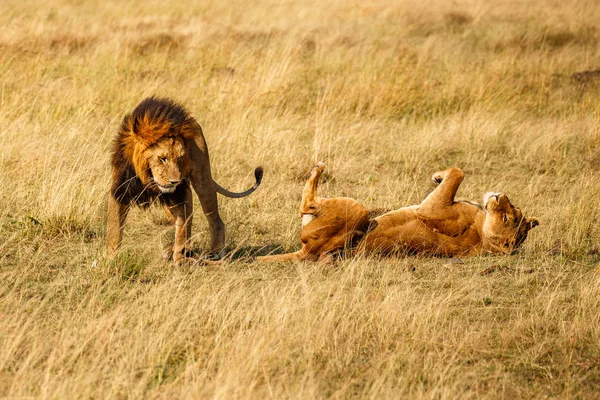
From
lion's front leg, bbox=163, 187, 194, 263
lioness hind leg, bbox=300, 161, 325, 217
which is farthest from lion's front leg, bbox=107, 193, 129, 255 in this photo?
lioness hind leg, bbox=300, 161, 325, 217

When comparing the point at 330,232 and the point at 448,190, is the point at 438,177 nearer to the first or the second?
the point at 448,190

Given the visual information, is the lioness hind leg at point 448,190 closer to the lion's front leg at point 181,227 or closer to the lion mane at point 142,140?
the lion's front leg at point 181,227

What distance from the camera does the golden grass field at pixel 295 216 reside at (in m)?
3.55

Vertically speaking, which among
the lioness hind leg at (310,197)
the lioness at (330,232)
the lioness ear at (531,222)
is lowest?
the lioness ear at (531,222)

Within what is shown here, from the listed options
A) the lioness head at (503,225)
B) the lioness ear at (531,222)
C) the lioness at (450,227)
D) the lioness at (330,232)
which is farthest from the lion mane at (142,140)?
the lioness ear at (531,222)

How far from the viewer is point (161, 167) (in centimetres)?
457

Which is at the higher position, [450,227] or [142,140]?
[142,140]

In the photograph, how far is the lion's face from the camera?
4.55m

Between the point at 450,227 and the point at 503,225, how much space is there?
327 mm

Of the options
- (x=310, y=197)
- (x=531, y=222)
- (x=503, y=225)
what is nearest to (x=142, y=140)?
(x=310, y=197)

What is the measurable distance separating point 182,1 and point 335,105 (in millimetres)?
9471

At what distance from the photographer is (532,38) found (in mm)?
12844

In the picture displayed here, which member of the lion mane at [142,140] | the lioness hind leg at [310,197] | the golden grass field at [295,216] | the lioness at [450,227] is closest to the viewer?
the golden grass field at [295,216]

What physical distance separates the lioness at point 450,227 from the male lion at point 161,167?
106cm
